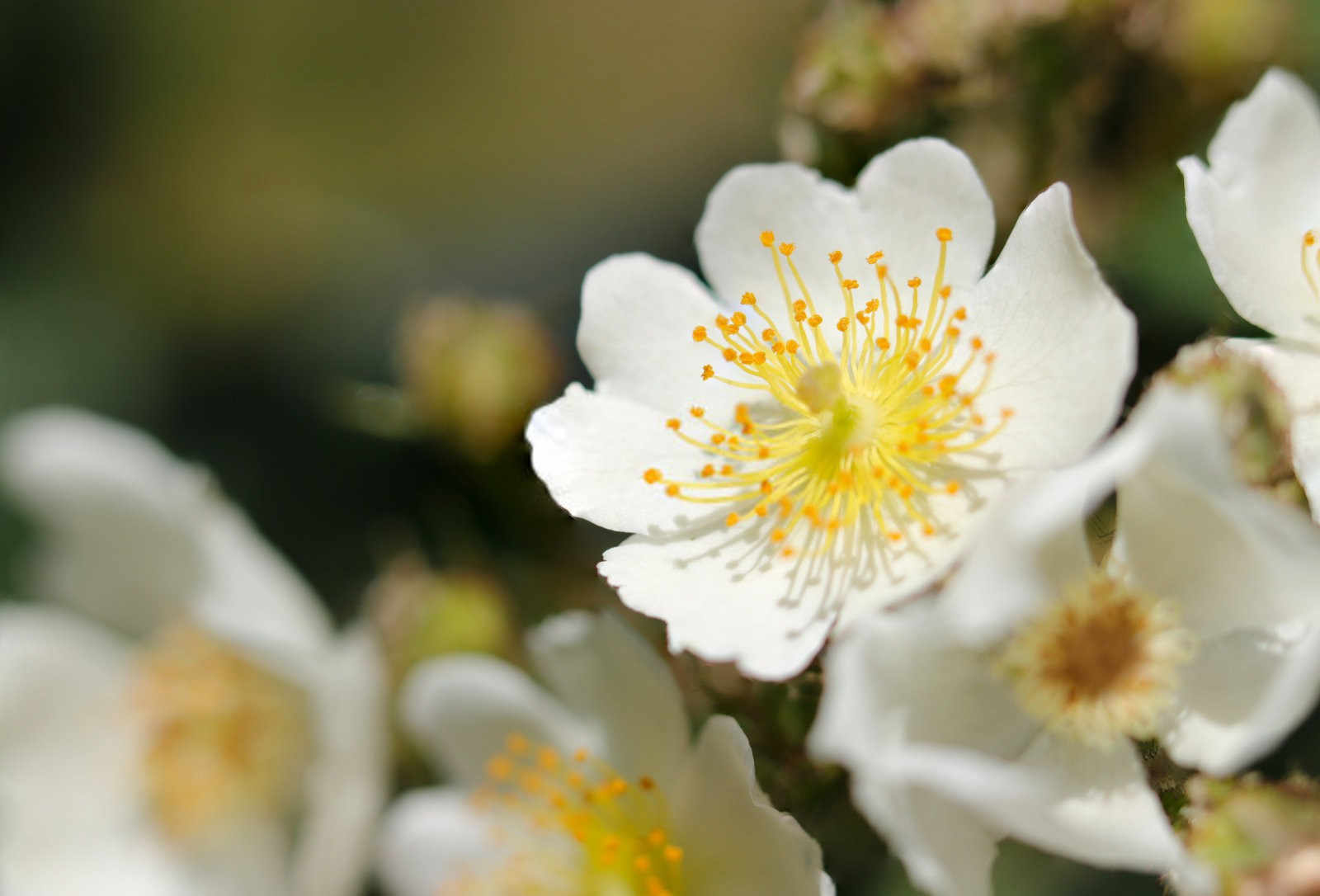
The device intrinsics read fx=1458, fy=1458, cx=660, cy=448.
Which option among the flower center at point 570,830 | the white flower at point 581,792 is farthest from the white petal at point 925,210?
the flower center at point 570,830

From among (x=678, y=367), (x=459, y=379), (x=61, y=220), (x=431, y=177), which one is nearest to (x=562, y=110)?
(x=431, y=177)

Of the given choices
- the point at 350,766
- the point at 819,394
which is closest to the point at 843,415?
the point at 819,394

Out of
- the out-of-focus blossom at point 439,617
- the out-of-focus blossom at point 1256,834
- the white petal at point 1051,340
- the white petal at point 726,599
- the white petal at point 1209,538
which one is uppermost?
the white petal at point 1051,340

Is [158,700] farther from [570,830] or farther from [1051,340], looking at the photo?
[1051,340]

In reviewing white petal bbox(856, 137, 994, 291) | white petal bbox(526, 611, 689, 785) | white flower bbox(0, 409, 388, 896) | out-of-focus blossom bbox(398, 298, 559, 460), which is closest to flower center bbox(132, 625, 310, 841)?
white flower bbox(0, 409, 388, 896)

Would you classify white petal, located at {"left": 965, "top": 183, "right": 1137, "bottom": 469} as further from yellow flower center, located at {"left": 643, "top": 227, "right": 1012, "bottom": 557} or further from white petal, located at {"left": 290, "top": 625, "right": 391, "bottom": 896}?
white petal, located at {"left": 290, "top": 625, "right": 391, "bottom": 896}

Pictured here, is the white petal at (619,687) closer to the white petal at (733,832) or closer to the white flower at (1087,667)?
the white petal at (733,832)
